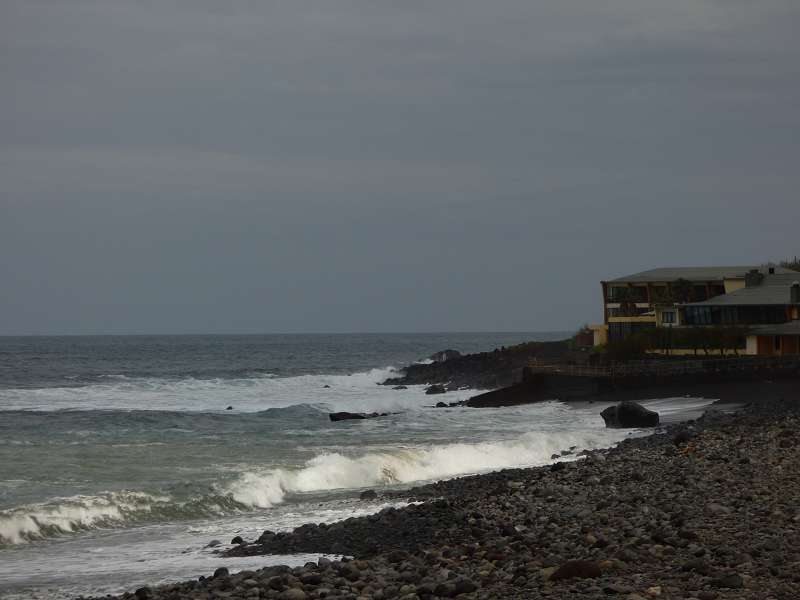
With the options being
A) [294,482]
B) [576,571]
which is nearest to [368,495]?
[294,482]

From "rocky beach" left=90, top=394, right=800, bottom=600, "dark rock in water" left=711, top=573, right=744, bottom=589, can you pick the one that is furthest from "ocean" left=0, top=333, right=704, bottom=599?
"dark rock in water" left=711, top=573, right=744, bottom=589

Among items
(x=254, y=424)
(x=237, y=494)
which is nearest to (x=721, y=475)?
(x=237, y=494)

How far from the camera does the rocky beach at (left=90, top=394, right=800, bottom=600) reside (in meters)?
12.1

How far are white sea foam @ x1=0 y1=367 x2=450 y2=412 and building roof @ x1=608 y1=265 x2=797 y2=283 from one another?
626 inches

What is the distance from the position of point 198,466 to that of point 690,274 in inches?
2019

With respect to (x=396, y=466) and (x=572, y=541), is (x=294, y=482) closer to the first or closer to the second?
(x=396, y=466)

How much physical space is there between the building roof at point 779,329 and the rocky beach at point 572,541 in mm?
34691

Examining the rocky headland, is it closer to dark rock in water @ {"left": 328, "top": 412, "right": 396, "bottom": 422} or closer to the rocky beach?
dark rock in water @ {"left": 328, "top": 412, "right": 396, "bottom": 422}

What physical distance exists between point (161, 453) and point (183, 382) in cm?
4964

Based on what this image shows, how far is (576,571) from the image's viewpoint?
12.3 meters

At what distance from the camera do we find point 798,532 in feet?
45.7

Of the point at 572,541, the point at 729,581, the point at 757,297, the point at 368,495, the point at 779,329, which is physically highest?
the point at 757,297

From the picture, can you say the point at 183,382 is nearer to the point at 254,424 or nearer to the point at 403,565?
the point at 254,424

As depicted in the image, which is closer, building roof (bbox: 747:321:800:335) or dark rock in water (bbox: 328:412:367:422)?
dark rock in water (bbox: 328:412:367:422)
